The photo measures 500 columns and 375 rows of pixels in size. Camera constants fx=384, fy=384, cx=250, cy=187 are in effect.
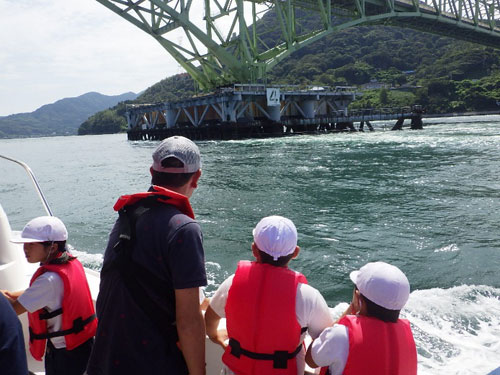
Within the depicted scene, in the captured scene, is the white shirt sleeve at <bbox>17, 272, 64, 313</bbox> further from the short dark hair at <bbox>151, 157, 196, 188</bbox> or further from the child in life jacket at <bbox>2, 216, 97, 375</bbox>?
the short dark hair at <bbox>151, 157, 196, 188</bbox>

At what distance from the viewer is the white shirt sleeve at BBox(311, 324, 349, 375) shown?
1.54 metres

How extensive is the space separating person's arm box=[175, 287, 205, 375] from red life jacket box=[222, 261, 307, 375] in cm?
32

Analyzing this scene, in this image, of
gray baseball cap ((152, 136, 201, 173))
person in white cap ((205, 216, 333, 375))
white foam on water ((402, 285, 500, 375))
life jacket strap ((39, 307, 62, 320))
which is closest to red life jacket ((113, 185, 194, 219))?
gray baseball cap ((152, 136, 201, 173))

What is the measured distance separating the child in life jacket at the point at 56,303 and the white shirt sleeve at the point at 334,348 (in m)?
1.24

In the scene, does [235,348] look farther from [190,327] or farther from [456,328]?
[456,328]

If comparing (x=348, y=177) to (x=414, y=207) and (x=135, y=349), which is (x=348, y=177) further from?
(x=135, y=349)

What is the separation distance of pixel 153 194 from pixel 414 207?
304 inches

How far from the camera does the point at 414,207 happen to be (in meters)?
8.12

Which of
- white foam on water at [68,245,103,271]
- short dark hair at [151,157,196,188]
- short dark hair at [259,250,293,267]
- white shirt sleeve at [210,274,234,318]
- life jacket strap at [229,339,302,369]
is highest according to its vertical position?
short dark hair at [151,157,196,188]

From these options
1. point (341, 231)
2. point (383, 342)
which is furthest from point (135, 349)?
point (341, 231)

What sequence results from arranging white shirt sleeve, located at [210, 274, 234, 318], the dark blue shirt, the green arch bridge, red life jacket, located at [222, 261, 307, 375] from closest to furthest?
the dark blue shirt < red life jacket, located at [222, 261, 307, 375] < white shirt sleeve, located at [210, 274, 234, 318] < the green arch bridge

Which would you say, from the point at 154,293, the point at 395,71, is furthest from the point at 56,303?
the point at 395,71

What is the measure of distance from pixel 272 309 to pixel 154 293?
0.53 meters

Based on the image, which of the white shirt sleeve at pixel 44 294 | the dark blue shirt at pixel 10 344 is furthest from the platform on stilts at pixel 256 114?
the dark blue shirt at pixel 10 344
